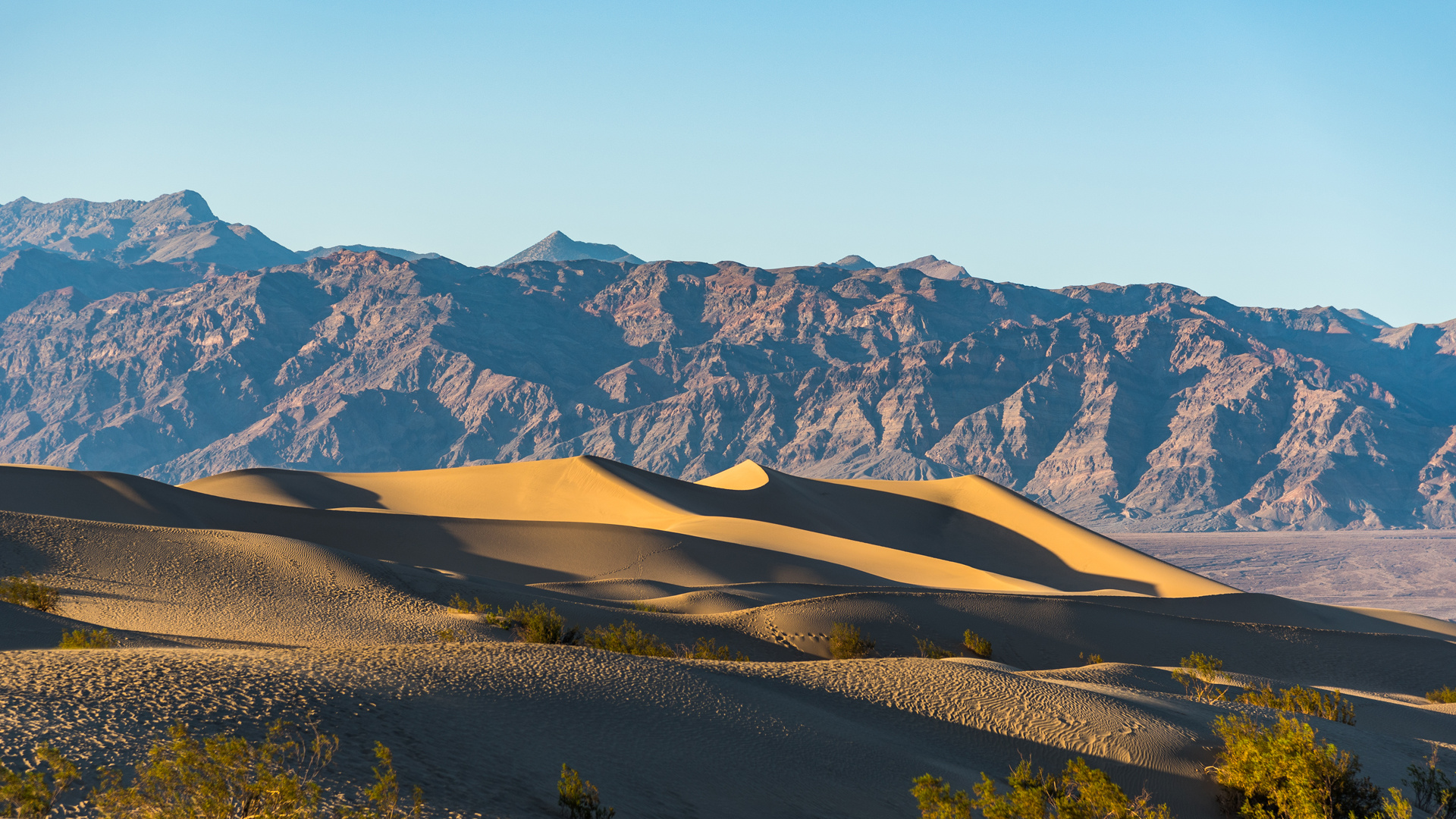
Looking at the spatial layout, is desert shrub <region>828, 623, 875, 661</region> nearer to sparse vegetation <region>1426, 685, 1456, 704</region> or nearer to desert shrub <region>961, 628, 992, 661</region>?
desert shrub <region>961, 628, 992, 661</region>

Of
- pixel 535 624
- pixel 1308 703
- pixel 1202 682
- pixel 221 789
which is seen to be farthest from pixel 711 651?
pixel 221 789

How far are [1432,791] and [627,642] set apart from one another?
33.0 feet

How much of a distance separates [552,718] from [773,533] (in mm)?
35412

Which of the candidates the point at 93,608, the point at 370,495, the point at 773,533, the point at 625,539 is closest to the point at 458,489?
the point at 370,495

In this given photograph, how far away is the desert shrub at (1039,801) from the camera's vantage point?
8.89 meters

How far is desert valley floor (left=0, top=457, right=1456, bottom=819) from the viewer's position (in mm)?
9461

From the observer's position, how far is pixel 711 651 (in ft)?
65.3

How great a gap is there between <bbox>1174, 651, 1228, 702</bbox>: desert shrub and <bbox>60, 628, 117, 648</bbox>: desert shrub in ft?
44.1

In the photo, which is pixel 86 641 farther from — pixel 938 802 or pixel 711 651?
pixel 711 651

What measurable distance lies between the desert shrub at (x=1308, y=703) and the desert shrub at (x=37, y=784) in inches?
542

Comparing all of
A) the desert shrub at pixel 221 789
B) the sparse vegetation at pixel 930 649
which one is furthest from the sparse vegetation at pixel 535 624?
the desert shrub at pixel 221 789

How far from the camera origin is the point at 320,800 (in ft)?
25.2

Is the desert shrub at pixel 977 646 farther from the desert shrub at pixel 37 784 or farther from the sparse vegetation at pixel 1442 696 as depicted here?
the desert shrub at pixel 37 784

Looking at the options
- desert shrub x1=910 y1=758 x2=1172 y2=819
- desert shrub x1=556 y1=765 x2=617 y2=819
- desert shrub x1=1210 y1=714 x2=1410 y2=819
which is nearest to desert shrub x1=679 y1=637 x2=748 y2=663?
desert shrub x1=1210 y1=714 x2=1410 y2=819
